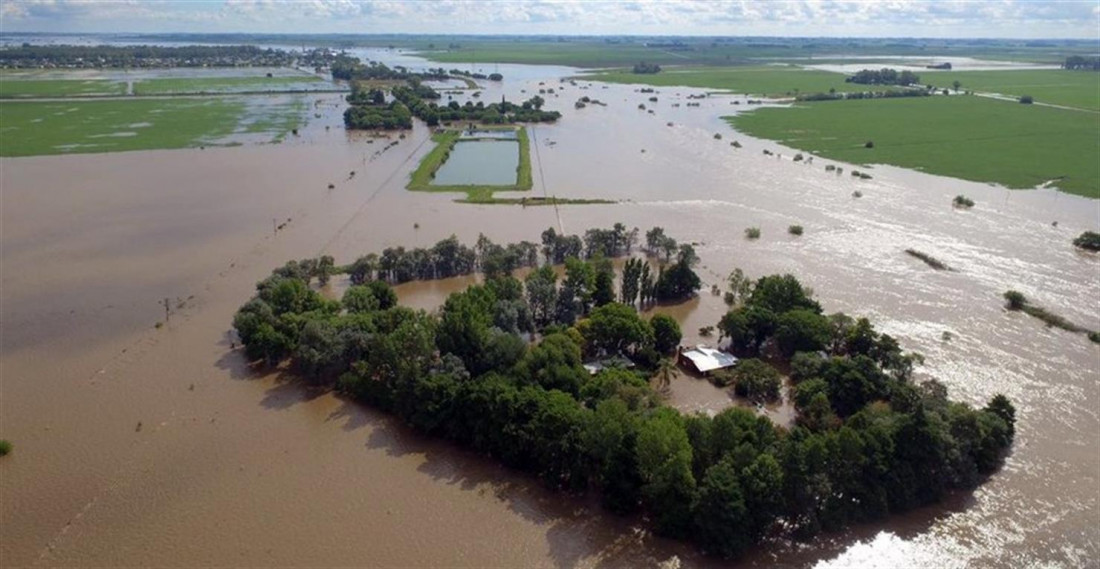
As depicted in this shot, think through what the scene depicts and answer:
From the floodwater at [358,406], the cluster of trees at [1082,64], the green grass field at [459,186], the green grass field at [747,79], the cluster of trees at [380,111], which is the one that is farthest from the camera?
the cluster of trees at [1082,64]

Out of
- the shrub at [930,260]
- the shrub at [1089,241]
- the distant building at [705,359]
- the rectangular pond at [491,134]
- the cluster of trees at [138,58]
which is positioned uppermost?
the cluster of trees at [138,58]

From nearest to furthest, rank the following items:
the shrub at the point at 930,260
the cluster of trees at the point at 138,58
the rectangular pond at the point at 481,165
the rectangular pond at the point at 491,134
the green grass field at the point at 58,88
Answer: the shrub at the point at 930,260, the rectangular pond at the point at 481,165, the rectangular pond at the point at 491,134, the green grass field at the point at 58,88, the cluster of trees at the point at 138,58

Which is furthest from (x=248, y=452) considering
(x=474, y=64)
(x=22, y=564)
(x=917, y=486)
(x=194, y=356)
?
(x=474, y=64)

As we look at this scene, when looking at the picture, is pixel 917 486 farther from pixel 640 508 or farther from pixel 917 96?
pixel 917 96

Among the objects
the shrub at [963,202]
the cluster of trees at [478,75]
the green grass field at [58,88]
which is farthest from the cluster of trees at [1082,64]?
the green grass field at [58,88]

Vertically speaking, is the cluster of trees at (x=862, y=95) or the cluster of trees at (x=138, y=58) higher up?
the cluster of trees at (x=138, y=58)

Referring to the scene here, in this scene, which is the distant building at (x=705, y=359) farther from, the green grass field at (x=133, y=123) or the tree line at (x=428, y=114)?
the tree line at (x=428, y=114)
